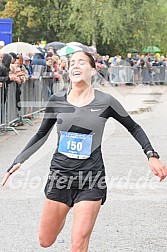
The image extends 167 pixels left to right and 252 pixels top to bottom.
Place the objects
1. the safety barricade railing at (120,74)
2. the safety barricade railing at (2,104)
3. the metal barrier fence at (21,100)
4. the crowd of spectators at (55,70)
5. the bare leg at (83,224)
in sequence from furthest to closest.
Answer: the safety barricade railing at (120,74) → the crowd of spectators at (55,70) → the metal barrier fence at (21,100) → the safety barricade railing at (2,104) → the bare leg at (83,224)

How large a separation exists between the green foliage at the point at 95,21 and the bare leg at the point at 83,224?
43.7m

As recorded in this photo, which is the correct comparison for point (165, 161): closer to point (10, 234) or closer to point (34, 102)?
point (10, 234)

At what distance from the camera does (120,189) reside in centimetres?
946

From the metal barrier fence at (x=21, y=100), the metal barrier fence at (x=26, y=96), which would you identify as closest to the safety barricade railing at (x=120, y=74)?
the metal barrier fence at (x=26, y=96)

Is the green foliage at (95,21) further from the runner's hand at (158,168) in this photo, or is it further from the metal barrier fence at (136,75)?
the runner's hand at (158,168)

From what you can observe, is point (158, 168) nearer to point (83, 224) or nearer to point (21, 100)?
point (83, 224)

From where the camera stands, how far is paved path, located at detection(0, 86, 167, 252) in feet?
21.6

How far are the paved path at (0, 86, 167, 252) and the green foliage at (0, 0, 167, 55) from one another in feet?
116

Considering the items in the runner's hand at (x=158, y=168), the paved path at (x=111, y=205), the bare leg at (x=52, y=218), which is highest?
the runner's hand at (x=158, y=168)

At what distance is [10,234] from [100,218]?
1220mm

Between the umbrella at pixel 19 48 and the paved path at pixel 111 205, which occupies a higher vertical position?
the paved path at pixel 111 205

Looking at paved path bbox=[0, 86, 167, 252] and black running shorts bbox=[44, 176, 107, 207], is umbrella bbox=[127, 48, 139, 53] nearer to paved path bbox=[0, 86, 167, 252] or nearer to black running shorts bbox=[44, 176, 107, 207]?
paved path bbox=[0, 86, 167, 252]

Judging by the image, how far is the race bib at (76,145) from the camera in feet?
16.9

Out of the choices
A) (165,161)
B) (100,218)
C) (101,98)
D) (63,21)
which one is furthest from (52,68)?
(63,21)
